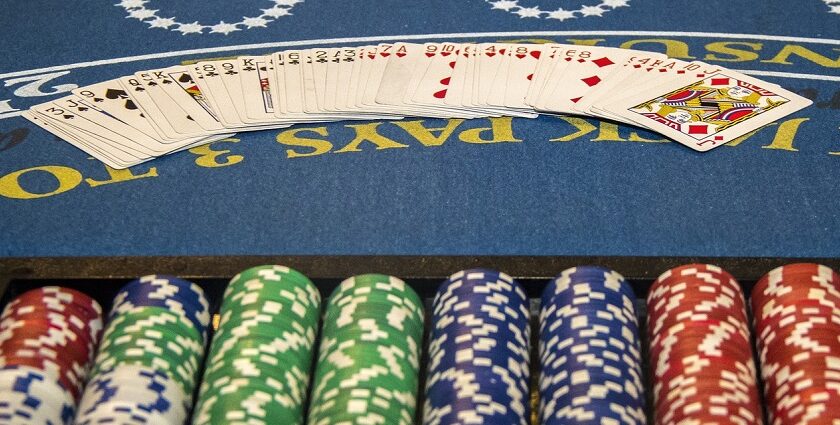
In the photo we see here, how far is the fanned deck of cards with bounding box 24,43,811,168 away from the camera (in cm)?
390

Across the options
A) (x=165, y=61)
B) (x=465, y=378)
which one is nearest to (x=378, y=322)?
(x=465, y=378)

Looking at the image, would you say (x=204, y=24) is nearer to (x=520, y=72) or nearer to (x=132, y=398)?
(x=520, y=72)

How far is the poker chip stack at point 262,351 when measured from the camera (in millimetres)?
2412

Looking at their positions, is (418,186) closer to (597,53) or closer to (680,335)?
(597,53)

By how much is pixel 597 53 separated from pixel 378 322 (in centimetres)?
197

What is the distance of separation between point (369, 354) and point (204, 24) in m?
2.52

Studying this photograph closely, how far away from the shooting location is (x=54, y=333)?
2592mm

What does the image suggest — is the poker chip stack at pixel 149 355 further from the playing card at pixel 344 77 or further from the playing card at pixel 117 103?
the playing card at pixel 344 77

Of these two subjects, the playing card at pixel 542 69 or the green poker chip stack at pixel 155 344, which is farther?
the playing card at pixel 542 69

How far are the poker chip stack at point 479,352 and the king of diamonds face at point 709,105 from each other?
4.38 feet

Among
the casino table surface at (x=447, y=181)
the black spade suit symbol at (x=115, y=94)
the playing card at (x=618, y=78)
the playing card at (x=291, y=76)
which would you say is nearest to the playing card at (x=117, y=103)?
the black spade suit symbol at (x=115, y=94)

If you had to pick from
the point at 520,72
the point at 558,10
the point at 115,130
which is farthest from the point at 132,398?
the point at 558,10

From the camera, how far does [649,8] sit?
4.75 m

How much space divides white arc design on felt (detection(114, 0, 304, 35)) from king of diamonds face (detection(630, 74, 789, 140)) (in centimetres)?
156
